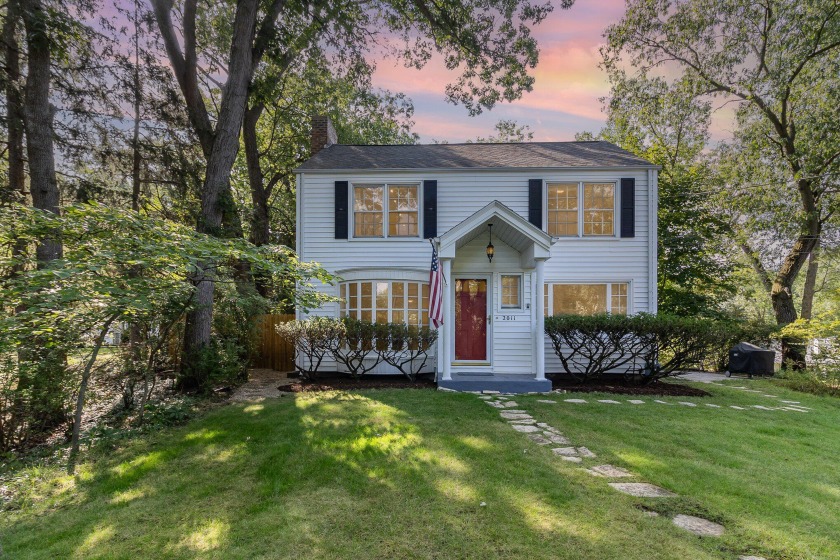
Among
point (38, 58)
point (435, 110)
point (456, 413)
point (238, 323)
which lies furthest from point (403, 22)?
point (456, 413)

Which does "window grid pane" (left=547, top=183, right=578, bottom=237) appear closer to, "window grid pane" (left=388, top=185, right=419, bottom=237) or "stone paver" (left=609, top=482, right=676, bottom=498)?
"window grid pane" (left=388, top=185, right=419, bottom=237)

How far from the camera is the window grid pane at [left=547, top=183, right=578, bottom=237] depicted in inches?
363

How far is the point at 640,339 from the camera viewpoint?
307 inches

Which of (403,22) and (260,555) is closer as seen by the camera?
(260,555)

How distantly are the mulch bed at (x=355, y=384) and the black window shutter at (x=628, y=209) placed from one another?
19.8 ft

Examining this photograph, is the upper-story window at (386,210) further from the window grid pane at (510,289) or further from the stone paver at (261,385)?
the stone paver at (261,385)

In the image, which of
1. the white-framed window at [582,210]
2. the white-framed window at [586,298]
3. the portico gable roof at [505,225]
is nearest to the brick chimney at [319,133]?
the portico gable roof at [505,225]

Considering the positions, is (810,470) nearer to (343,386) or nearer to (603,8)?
(343,386)

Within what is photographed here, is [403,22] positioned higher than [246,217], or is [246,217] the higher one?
[403,22]

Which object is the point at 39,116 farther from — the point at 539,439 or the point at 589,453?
the point at 589,453

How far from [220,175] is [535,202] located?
7.35 metres

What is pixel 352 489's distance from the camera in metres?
3.37

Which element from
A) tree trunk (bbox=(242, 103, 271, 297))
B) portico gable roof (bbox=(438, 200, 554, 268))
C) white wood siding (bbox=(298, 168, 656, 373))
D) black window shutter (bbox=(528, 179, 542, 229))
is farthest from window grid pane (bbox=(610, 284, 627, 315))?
tree trunk (bbox=(242, 103, 271, 297))

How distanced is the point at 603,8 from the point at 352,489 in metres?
16.0
